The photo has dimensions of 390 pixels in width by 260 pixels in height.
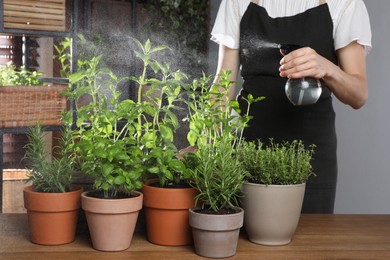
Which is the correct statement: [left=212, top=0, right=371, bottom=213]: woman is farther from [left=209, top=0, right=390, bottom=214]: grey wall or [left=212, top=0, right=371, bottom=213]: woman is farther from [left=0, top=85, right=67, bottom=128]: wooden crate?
[left=209, top=0, right=390, bottom=214]: grey wall

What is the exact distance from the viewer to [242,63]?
1.48m

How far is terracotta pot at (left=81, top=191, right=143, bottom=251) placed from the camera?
829 mm

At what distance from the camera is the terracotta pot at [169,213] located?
2.86ft

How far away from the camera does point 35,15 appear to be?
7.07 feet

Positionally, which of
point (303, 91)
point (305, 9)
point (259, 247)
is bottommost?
point (259, 247)

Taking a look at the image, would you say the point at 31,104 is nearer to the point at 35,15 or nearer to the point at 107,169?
the point at 35,15

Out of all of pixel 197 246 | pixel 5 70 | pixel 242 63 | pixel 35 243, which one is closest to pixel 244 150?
pixel 197 246

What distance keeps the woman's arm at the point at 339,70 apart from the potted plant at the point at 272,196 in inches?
6.9

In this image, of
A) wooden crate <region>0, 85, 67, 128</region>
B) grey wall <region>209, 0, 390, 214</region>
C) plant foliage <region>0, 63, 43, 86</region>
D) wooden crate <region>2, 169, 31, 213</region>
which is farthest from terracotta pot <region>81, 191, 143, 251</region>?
grey wall <region>209, 0, 390, 214</region>

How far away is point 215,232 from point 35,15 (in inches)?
59.9

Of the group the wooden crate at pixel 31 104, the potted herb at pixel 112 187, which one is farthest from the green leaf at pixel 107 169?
the wooden crate at pixel 31 104

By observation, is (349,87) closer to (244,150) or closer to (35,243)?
(244,150)

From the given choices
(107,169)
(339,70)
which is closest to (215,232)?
(107,169)

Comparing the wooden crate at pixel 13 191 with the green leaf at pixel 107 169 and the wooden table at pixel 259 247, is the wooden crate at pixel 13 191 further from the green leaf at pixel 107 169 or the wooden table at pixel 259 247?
the green leaf at pixel 107 169
